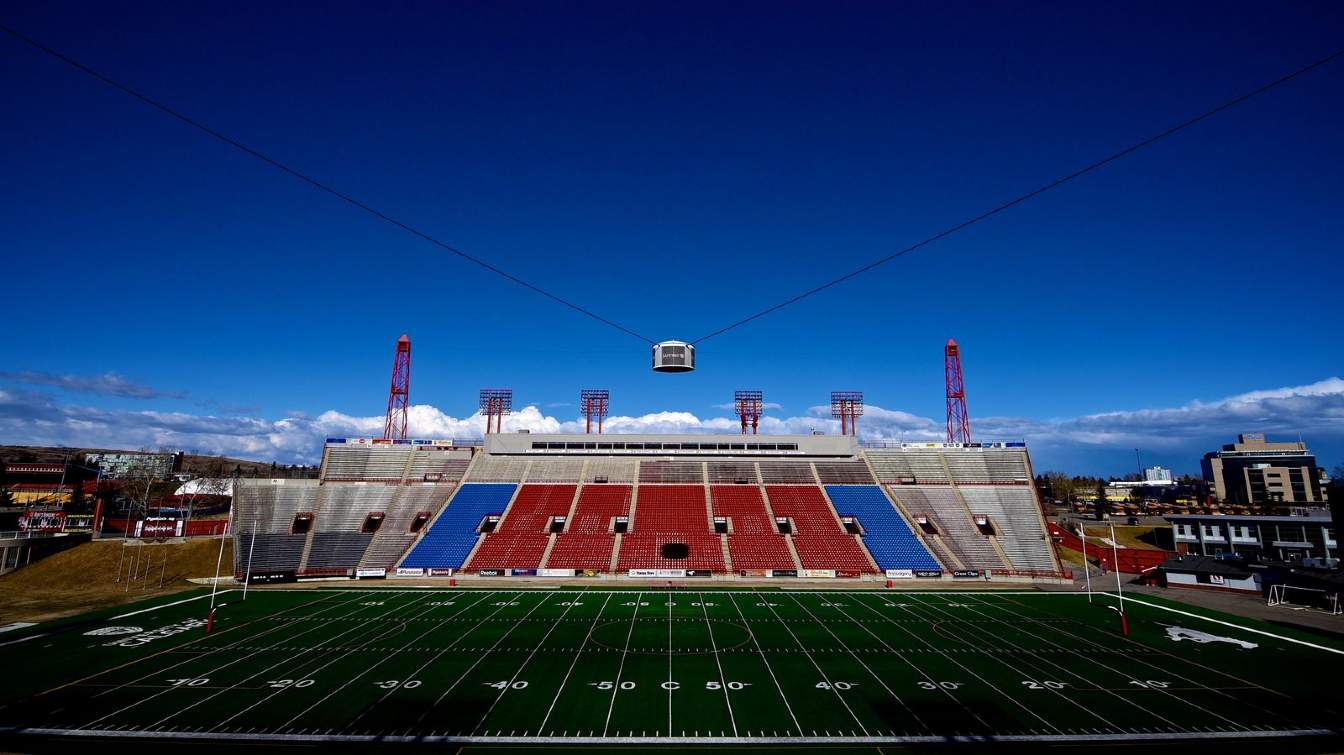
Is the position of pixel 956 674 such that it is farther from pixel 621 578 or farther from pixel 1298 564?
pixel 1298 564

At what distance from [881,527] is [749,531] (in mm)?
14076

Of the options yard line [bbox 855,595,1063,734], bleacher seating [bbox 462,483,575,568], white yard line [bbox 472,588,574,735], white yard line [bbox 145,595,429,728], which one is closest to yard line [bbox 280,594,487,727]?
white yard line [bbox 145,595,429,728]

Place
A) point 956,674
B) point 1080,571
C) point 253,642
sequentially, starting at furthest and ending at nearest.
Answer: point 1080,571 < point 253,642 < point 956,674

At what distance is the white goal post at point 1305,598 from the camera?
42281 mm

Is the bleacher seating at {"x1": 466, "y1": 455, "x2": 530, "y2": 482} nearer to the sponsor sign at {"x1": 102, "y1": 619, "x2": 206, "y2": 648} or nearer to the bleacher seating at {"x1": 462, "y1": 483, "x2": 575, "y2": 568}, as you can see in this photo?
the bleacher seating at {"x1": 462, "y1": 483, "x2": 575, "y2": 568}

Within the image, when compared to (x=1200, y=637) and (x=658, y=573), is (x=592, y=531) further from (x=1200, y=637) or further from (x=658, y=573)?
(x=1200, y=637)

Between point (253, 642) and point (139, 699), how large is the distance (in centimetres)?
891

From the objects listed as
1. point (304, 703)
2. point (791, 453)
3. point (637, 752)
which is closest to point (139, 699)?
point (304, 703)

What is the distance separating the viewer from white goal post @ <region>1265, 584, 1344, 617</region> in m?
42.3

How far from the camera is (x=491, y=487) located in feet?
241

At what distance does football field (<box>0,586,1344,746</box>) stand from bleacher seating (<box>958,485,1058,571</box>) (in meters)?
17.4

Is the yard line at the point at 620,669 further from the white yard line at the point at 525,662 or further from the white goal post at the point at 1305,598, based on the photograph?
the white goal post at the point at 1305,598

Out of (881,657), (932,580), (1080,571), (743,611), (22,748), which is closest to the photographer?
(22,748)

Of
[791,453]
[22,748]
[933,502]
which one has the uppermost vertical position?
[791,453]
